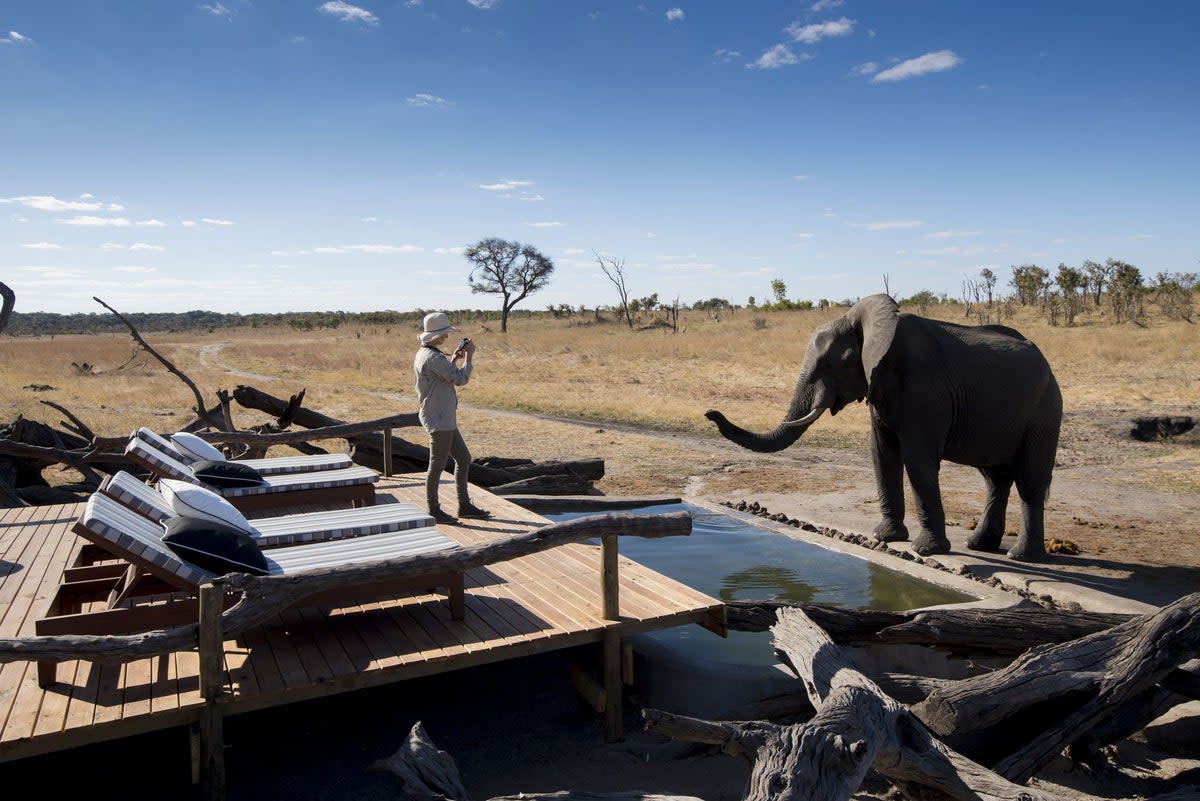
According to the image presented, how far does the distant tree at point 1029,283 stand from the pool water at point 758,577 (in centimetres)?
4575

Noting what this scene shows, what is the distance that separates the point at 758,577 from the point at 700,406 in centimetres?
1332

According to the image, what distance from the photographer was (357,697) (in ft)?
19.1

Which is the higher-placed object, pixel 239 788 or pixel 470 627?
pixel 470 627

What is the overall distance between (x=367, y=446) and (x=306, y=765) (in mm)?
6479

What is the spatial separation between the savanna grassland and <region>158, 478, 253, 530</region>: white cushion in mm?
7188

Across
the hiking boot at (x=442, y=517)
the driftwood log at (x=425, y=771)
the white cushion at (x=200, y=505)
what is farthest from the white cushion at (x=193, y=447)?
the driftwood log at (x=425, y=771)

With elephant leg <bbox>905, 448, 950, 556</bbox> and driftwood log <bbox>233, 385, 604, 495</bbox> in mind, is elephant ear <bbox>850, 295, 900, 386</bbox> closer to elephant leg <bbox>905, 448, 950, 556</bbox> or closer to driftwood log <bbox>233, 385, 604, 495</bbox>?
elephant leg <bbox>905, 448, 950, 556</bbox>

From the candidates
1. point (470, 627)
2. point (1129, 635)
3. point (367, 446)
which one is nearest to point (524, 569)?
point (470, 627)

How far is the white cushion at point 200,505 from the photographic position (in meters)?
5.29

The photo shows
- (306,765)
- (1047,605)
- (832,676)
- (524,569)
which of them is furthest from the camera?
(1047,605)

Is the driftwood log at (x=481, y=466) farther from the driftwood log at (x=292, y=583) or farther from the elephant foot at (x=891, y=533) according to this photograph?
the driftwood log at (x=292, y=583)

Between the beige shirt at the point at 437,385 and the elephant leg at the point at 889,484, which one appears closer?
the beige shirt at the point at 437,385

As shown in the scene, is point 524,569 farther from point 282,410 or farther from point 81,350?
point 81,350

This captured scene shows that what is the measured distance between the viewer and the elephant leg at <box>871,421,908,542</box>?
895 centimetres
